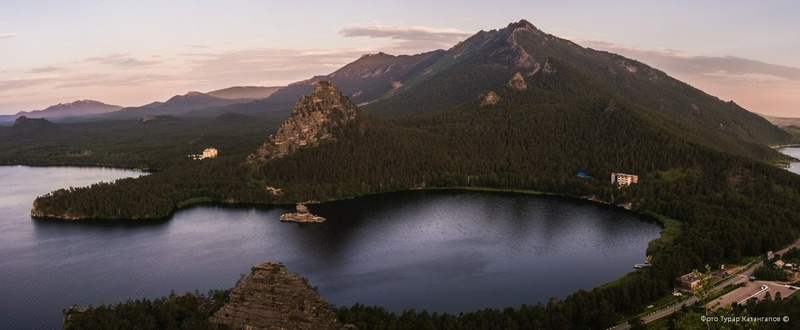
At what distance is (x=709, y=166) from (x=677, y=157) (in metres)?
10.4

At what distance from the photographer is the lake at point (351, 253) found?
82562 millimetres

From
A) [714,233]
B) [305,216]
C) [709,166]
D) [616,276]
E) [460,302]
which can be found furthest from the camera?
[709,166]

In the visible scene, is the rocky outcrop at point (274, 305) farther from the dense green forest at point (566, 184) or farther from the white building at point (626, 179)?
the white building at point (626, 179)

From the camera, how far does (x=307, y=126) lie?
624 ft

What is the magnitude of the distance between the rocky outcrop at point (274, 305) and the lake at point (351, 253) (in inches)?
655

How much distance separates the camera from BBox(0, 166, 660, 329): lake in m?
82.6

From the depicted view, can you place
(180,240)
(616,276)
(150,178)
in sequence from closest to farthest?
(616,276) → (180,240) → (150,178)

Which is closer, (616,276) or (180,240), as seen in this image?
(616,276)

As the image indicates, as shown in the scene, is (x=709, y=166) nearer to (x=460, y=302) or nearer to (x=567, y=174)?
(x=567, y=174)

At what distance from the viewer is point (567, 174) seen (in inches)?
6663

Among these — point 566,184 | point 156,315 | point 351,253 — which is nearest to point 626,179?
point 566,184

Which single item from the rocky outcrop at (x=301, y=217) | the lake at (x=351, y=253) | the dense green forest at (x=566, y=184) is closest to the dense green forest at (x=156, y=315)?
the lake at (x=351, y=253)

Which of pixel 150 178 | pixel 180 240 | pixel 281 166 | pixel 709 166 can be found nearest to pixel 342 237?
pixel 180 240

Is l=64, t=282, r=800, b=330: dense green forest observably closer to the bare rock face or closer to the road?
the road
